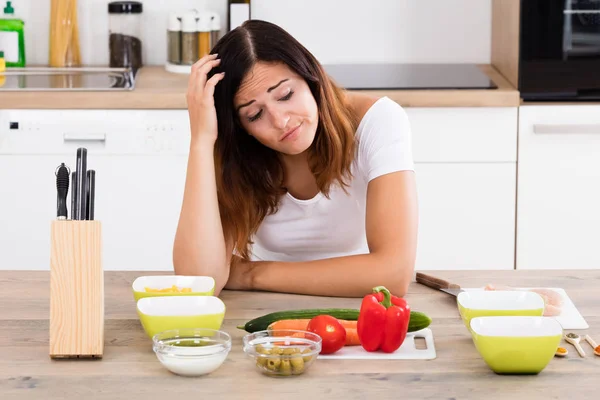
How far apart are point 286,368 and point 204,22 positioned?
212 cm

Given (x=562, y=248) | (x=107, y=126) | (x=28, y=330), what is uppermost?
(x=107, y=126)

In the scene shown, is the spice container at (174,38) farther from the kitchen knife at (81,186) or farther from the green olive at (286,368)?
the green olive at (286,368)

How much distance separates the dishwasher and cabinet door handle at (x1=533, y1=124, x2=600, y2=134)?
1.10 metres

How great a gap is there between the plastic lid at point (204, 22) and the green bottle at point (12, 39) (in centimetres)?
67

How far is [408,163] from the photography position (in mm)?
1985

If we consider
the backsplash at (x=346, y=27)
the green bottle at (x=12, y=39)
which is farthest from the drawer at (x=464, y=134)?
the green bottle at (x=12, y=39)

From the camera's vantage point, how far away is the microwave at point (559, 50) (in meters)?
3.03

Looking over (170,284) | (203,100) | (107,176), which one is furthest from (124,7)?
(170,284)

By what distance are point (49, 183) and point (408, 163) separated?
1.48m

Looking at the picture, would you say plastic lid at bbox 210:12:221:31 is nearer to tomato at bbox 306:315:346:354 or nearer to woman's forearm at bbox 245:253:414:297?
woman's forearm at bbox 245:253:414:297

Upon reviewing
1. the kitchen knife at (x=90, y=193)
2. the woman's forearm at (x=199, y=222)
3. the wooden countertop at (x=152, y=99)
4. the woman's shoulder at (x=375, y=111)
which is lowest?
the woman's forearm at (x=199, y=222)

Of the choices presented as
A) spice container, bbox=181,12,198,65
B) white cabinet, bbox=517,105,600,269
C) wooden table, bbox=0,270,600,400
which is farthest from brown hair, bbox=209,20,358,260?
spice container, bbox=181,12,198,65

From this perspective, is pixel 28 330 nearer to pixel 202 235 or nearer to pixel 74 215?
pixel 74 215

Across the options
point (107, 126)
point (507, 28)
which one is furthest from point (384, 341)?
point (507, 28)
